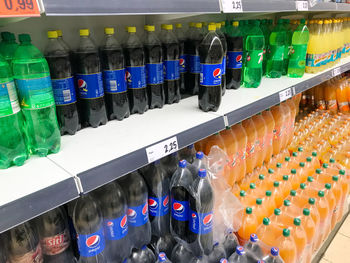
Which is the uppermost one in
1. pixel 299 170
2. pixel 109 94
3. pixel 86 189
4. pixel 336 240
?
pixel 109 94

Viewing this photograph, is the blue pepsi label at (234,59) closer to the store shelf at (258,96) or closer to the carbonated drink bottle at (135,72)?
the store shelf at (258,96)

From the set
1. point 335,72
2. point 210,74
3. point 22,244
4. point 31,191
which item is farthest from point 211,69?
point 335,72

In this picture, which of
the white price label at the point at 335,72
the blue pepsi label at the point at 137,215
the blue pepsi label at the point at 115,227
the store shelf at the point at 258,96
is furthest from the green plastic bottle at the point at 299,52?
the blue pepsi label at the point at 115,227

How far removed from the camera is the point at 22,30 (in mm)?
1060

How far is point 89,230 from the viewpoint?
38.6 inches

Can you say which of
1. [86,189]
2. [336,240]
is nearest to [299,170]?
[336,240]

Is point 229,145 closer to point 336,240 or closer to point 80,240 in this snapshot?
point 80,240

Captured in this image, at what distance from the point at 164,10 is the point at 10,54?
0.56 m

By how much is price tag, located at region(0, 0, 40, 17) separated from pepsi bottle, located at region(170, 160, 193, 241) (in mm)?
760

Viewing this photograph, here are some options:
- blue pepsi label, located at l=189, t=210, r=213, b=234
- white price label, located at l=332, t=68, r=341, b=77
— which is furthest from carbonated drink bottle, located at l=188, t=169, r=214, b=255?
white price label, located at l=332, t=68, r=341, b=77

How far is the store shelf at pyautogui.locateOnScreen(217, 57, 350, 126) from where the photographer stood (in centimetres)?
125

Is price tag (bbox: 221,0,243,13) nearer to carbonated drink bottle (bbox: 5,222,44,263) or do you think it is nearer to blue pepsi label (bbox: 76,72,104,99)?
blue pepsi label (bbox: 76,72,104,99)

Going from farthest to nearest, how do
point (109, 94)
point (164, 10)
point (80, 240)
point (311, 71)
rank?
point (311, 71) → point (109, 94) → point (80, 240) → point (164, 10)

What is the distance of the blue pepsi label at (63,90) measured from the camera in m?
0.94
